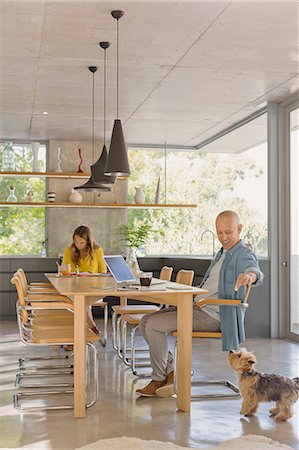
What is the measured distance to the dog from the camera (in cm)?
396

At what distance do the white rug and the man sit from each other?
0.91 meters

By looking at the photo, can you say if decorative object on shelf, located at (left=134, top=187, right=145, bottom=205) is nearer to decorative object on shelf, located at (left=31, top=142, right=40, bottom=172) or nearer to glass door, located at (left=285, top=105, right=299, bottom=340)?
decorative object on shelf, located at (left=31, top=142, right=40, bottom=172)

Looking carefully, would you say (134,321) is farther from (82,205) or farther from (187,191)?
(187,191)

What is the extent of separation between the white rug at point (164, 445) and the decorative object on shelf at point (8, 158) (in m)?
6.72

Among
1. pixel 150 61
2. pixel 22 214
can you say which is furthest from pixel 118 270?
pixel 22 214

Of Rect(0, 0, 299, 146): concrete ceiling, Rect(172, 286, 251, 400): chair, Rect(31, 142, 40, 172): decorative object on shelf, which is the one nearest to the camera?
Rect(172, 286, 251, 400): chair

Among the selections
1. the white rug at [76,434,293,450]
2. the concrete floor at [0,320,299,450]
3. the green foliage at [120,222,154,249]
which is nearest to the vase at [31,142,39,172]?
the green foliage at [120,222,154,249]

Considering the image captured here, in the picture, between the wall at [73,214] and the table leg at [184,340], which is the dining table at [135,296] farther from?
the wall at [73,214]

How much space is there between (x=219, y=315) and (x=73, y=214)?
5.72 meters

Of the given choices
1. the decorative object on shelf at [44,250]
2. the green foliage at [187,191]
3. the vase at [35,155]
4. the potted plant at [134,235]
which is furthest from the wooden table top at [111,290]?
the green foliage at [187,191]

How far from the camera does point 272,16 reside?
486cm

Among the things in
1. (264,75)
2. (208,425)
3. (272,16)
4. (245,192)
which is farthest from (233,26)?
(245,192)

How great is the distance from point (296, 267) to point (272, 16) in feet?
10.6

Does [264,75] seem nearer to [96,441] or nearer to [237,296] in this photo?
[237,296]
